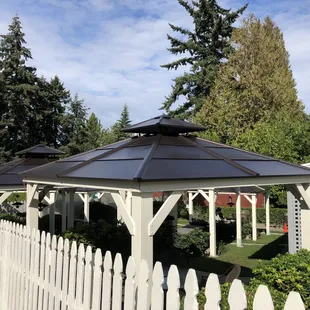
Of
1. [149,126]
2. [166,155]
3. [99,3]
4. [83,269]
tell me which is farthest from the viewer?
[99,3]

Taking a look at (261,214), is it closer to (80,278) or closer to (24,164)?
(24,164)

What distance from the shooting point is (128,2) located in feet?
63.5

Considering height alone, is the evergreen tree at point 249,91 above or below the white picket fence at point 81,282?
above

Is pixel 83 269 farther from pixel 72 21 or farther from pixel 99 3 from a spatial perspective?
pixel 72 21

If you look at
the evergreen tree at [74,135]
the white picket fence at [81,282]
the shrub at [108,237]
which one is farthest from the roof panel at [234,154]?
the evergreen tree at [74,135]

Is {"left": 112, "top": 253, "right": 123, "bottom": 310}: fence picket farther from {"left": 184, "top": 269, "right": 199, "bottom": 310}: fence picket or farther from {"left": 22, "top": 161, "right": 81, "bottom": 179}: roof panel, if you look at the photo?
{"left": 22, "top": 161, "right": 81, "bottom": 179}: roof panel

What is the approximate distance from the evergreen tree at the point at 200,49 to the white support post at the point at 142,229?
28.8 m

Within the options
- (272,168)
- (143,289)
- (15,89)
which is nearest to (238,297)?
(143,289)

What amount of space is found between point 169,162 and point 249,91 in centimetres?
2328

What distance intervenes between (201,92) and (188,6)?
8444mm

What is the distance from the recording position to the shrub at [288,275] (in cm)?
467

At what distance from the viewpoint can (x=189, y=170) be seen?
4762mm

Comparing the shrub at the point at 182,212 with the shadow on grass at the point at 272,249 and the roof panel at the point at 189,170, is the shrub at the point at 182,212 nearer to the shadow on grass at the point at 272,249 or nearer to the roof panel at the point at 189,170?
the shadow on grass at the point at 272,249

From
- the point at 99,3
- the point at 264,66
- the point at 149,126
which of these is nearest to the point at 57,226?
the point at 99,3
